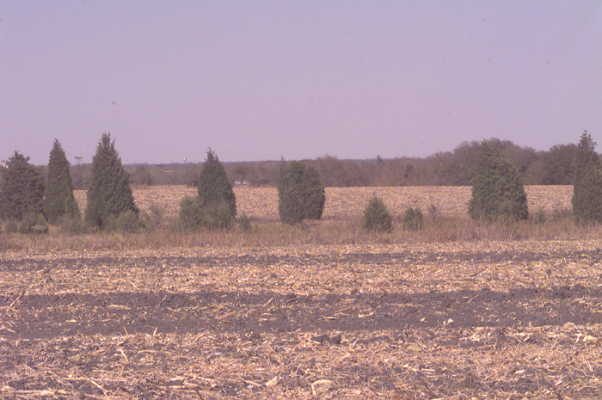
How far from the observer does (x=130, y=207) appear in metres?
19.9

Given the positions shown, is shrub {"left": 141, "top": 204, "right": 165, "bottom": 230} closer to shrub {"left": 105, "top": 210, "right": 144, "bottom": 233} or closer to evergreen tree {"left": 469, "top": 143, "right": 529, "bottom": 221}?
shrub {"left": 105, "top": 210, "right": 144, "bottom": 233}

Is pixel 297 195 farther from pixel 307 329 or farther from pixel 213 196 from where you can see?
pixel 307 329

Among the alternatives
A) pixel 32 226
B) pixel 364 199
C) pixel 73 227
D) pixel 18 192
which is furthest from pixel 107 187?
pixel 364 199

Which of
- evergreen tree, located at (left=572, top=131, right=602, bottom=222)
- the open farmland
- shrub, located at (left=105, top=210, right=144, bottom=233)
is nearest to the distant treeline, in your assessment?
evergreen tree, located at (left=572, top=131, right=602, bottom=222)

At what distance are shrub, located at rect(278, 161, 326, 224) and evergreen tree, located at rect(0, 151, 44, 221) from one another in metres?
8.50

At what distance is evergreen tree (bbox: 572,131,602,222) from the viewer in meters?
17.8

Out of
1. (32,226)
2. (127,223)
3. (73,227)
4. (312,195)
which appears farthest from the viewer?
(312,195)

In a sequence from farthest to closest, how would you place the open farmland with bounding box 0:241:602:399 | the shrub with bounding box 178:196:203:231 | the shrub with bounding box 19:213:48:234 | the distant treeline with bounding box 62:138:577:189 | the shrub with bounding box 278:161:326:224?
the distant treeline with bounding box 62:138:577:189 → the shrub with bounding box 278:161:326:224 → the shrub with bounding box 19:213:48:234 → the shrub with bounding box 178:196:203:231 → the open farmland with bounding box 0:241:602:399

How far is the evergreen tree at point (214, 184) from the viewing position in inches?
859

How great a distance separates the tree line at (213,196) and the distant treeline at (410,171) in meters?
30.2

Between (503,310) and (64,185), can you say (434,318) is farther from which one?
(64,185)

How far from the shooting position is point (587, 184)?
714 inches

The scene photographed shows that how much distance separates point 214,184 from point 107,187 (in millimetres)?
3566

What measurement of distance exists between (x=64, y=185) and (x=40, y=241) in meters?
8.36
